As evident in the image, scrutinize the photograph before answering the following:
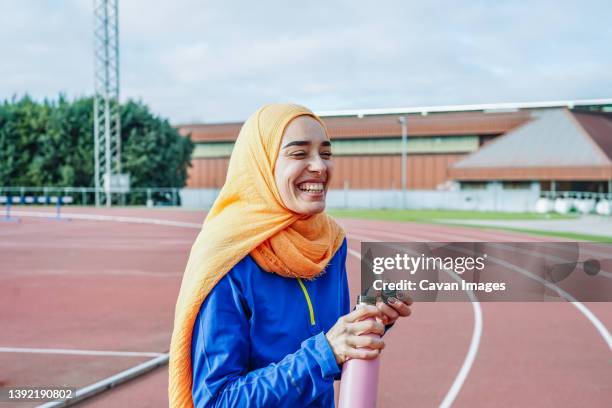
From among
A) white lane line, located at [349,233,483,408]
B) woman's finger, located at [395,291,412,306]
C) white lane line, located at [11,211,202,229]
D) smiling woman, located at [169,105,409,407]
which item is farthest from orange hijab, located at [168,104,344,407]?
white lane line, located at [11,211,202,229]

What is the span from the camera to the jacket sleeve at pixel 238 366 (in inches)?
52.4

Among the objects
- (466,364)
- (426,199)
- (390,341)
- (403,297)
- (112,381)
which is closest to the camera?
(403,297)

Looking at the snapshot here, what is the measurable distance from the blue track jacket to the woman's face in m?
0.19

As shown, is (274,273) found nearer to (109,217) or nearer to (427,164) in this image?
(109,217)

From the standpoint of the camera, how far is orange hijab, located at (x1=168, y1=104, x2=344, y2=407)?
144 centimetres

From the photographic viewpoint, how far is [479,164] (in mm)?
36219

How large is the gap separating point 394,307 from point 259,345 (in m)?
0.35

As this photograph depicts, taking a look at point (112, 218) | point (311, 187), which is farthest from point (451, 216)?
point (311, 187)

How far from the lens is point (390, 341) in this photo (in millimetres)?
6805

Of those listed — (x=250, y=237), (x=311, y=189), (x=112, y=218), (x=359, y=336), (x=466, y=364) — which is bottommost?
(x=466, y=364)

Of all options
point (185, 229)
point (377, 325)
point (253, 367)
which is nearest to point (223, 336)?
point (253, 367)

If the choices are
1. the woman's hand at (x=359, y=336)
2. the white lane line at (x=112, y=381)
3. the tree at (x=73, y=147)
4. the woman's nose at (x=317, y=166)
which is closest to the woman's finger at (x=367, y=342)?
the woman's hand at (x=359, y=336)

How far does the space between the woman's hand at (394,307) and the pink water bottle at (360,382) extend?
0.14 feet

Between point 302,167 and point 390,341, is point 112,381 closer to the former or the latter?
point 390,341
